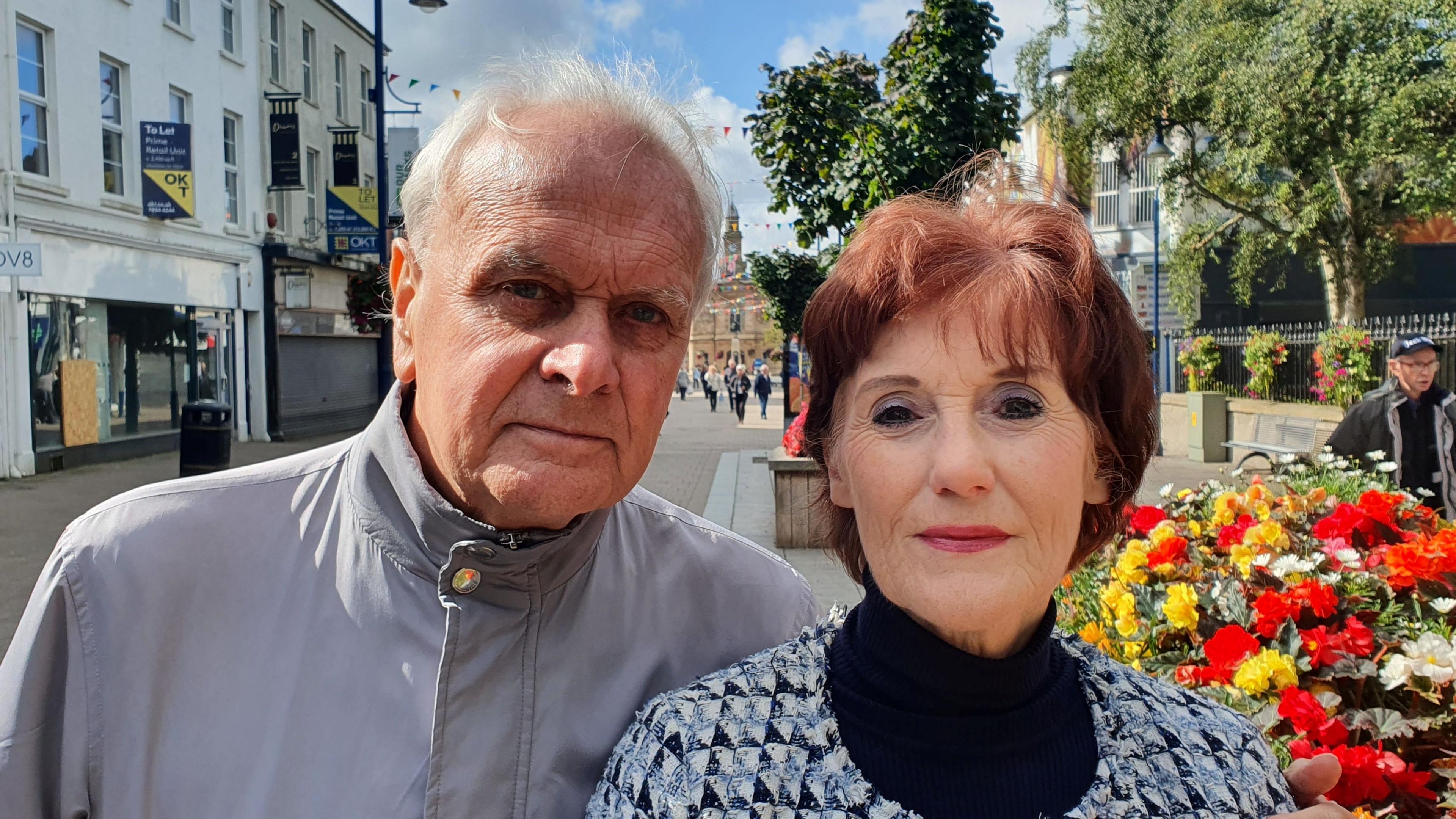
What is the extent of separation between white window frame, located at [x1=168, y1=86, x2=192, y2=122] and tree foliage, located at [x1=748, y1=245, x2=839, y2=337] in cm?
1190

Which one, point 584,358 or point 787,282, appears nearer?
point 584,358

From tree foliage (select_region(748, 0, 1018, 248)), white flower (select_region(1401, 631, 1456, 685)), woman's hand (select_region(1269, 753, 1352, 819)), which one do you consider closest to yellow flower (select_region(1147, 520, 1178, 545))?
white flower (select_region(1401, 631, 1456, 685))

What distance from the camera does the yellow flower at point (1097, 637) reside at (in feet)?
10.9

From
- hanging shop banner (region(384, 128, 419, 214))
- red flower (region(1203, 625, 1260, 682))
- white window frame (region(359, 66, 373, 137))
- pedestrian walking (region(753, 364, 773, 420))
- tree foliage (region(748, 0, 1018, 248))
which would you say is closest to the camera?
red flower (region(1203, 625, 1260, 682))

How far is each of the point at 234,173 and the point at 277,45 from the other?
3.47 m

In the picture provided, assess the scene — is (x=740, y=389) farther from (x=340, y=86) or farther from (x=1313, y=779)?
(x=1313, y=779)

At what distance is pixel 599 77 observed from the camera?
1.75 metres

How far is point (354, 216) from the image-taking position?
2042cm

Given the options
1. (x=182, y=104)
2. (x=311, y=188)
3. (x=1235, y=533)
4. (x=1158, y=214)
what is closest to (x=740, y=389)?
(x=311, y=188)

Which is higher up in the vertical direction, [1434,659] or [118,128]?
[118,128]

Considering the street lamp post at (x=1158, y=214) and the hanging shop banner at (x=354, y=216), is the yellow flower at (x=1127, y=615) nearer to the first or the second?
the street lamp post at (x=1158, y=214)

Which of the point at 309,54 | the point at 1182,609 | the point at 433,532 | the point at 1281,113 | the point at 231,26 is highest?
the point at 309,54

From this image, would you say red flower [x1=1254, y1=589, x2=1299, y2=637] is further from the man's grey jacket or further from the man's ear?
the man's ear

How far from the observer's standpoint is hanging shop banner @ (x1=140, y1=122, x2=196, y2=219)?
17.3 m
